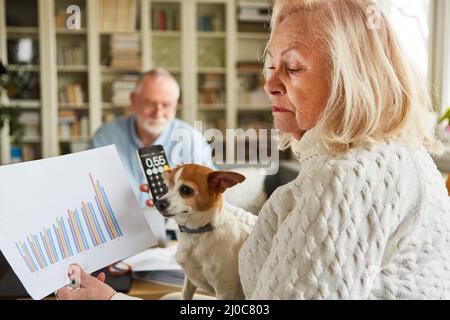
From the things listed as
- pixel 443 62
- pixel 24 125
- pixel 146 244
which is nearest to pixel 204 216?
pixel 146 244

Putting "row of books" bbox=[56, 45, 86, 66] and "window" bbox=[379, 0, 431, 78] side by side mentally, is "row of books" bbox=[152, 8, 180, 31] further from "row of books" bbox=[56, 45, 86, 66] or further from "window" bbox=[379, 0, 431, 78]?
"window" bbox=[379, 0, 431, 78]

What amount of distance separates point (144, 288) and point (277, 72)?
42 cm

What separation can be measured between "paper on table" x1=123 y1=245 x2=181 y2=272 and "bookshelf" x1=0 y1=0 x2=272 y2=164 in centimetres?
187

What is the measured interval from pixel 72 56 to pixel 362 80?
267 cm

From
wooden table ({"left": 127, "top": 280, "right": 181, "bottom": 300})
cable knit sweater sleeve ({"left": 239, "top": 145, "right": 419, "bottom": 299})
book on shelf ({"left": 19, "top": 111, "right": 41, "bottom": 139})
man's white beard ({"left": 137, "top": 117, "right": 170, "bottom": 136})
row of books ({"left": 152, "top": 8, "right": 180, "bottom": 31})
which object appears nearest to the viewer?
cable knit sweater sleeve ({"left": 239, "top": 145, "right": 419, "bottom": 299})

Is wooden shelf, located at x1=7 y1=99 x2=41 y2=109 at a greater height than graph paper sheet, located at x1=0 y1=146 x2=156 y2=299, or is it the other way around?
wooden shelf, located at x1=7 y1=99 x2=41 y2=109

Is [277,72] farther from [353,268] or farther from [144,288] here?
[144,288]

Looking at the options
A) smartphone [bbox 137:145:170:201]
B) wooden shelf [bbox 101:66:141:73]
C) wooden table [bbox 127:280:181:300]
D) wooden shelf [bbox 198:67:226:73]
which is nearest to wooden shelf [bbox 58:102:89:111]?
wooden shelf [bbox 101:66:141:73]

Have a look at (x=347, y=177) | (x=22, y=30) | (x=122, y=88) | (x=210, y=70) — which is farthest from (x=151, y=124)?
(x=22, y=30)

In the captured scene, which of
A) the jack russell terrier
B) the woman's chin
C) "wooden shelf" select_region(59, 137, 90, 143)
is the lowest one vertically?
"wooden shelf" select_region(59, 137, 90, 143)

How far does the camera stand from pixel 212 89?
321 centimetres

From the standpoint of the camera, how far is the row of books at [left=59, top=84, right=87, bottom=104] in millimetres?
2880
